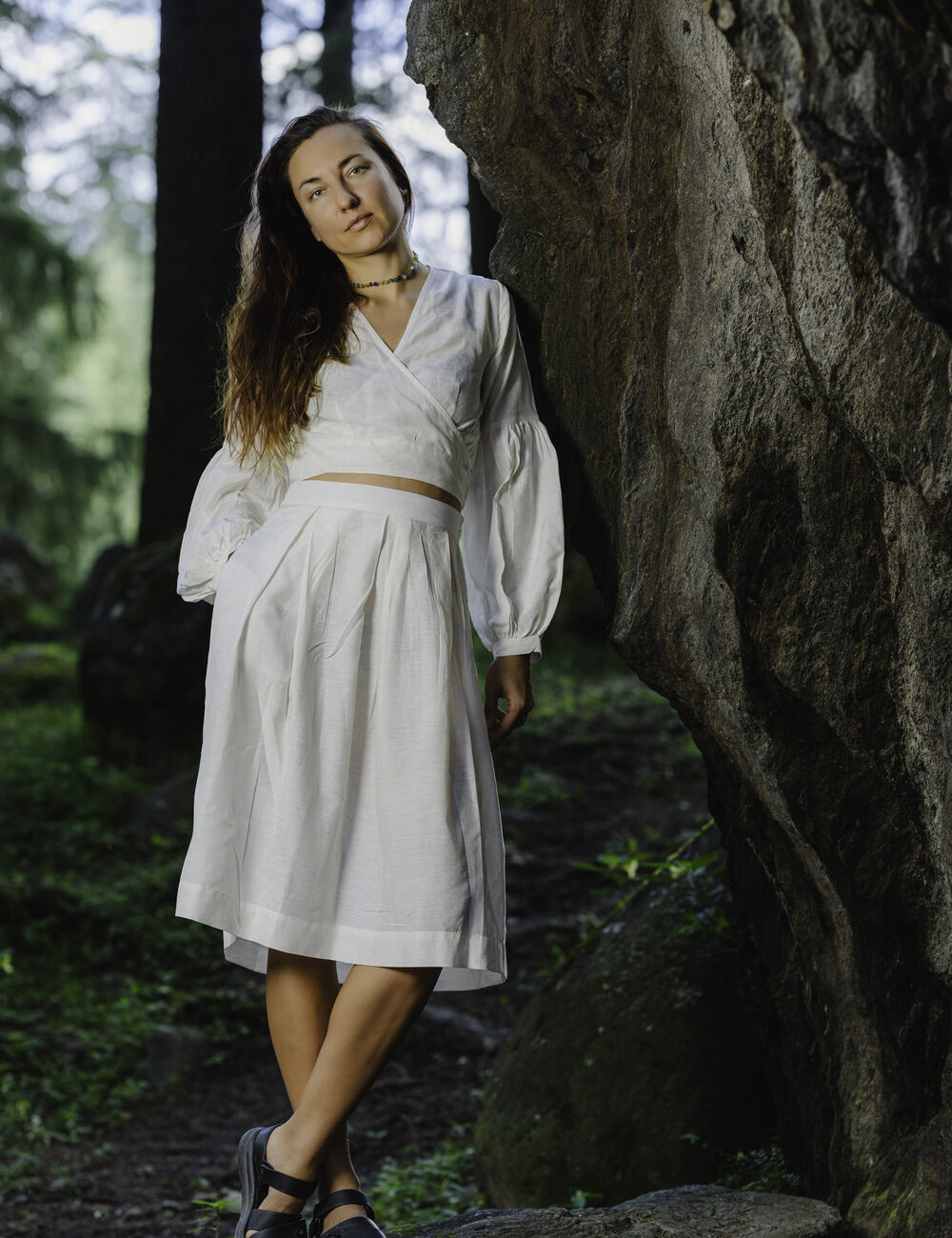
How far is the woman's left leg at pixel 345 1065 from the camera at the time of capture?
243 centimetres

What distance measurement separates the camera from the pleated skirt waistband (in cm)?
260

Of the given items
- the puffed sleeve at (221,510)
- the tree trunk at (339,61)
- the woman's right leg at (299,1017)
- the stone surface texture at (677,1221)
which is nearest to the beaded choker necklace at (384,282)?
the puffed sleeve at (221,510)

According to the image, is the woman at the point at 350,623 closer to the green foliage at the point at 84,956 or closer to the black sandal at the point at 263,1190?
the black sandal at the point at 263,1190

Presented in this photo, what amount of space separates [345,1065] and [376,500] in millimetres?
1187

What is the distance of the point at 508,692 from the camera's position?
109 inches

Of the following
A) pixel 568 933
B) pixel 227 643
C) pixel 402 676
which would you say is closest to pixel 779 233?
pixel 402 676

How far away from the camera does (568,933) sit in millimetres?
5180

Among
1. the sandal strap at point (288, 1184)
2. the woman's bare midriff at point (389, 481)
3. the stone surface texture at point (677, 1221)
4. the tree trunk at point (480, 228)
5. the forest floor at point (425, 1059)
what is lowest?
the forest floor at point (425, 1059)

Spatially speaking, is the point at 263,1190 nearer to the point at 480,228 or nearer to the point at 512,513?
the point at 512,513

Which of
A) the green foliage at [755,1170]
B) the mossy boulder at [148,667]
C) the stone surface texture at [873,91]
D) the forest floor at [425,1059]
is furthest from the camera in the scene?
the mossy boulder at [148,667]

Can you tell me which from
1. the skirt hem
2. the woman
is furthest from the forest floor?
the skirt hem

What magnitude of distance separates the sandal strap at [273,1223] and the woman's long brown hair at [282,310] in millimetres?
1616

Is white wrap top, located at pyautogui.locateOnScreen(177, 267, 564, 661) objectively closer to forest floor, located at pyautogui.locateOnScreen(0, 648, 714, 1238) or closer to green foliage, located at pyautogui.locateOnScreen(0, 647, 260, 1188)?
forest floor, located at pyautogui.locateOnScreen(0, 648, 714, 1238)

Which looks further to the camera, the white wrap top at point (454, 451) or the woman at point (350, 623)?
the white wrap top at point (454, 451)
